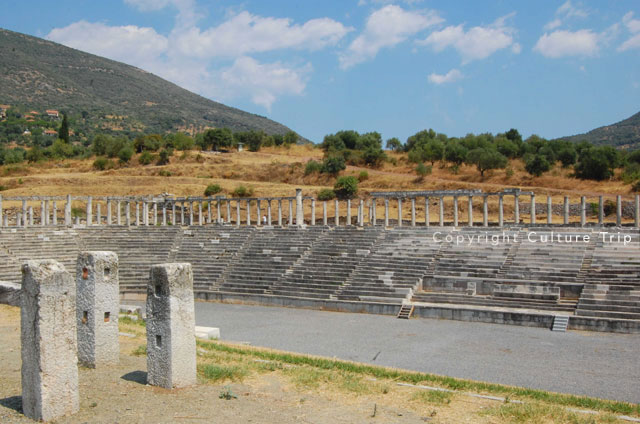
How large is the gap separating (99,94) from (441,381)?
425ft

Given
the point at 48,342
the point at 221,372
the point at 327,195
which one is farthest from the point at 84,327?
the point at 327,195

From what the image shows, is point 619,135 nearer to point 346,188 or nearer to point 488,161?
point 488,161

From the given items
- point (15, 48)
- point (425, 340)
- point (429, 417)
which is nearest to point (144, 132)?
point (15, 48)

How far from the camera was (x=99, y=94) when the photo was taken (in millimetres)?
126938

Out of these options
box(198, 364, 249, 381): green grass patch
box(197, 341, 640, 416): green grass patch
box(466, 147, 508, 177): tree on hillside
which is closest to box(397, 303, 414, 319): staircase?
box(197, 341, 640, 416): green grass patch

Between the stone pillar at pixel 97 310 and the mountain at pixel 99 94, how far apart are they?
9557 cm

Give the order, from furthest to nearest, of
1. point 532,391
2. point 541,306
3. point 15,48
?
point 15,48 < point 541,306 < point 532,391

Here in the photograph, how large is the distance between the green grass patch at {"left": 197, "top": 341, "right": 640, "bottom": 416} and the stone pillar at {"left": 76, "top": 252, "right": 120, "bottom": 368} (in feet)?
11.6

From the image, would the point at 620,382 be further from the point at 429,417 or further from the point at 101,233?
the point at 101,233

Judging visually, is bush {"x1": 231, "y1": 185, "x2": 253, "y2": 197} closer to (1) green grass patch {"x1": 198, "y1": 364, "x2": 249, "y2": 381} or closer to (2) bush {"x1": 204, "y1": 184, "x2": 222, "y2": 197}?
(2) bush {"x1": 204, "y1": 184, "x2": 222, "y2": 197}

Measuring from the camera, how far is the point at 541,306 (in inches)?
834

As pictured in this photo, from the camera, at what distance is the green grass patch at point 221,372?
1116 centimetres

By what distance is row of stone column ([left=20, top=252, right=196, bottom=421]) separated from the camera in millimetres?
8570

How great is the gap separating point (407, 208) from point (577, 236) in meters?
28.8
